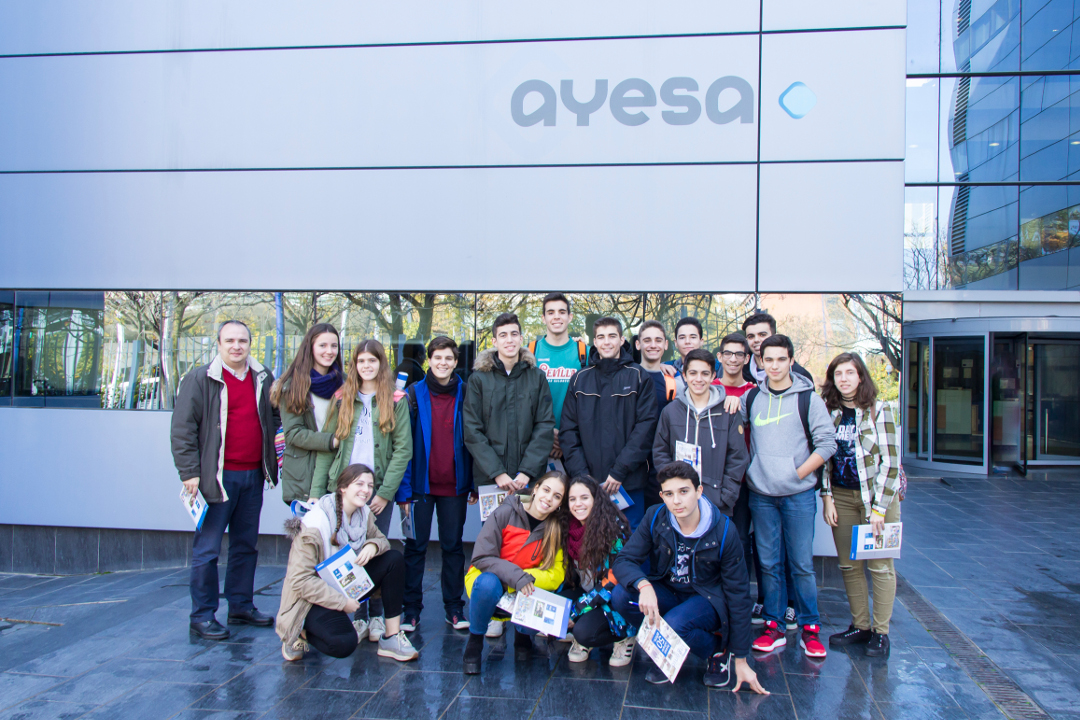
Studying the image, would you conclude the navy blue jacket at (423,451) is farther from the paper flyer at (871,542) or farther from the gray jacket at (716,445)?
the paper flyer at (871,542)

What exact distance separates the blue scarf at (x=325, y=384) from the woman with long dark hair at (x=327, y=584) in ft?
2.08

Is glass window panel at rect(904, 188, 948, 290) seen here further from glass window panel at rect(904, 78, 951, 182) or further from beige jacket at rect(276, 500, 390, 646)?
beige jacket at rect(276, 500, 390, 646)

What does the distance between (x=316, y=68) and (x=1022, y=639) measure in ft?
23.1

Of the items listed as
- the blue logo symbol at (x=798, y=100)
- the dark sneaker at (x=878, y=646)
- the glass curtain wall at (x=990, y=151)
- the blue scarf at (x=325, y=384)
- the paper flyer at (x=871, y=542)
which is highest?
the glass curtain wall at (x=990, y=151)

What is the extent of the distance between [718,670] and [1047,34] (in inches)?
599

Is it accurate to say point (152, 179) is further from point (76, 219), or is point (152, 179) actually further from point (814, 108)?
point (814, 108)

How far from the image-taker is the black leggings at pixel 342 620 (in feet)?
10.7

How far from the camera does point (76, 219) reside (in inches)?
229

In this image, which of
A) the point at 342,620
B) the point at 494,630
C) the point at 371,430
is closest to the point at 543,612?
the point at 494,630

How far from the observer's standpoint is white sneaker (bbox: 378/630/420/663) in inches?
134

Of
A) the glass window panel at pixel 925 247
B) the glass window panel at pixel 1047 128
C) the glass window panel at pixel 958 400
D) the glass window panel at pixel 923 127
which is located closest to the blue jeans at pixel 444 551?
the glass window panel at pixel 958 400

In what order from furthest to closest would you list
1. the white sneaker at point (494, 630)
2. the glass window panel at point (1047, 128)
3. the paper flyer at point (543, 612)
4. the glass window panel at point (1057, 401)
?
the glass window panel at point (1047, 128), the glass window panel at point (1057, 401), the white sneaker at point (494, 630), the paper flyer at point (543, 612)

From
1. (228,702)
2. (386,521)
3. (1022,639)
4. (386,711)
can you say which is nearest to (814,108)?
(1022,639)

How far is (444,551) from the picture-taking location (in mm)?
3963
